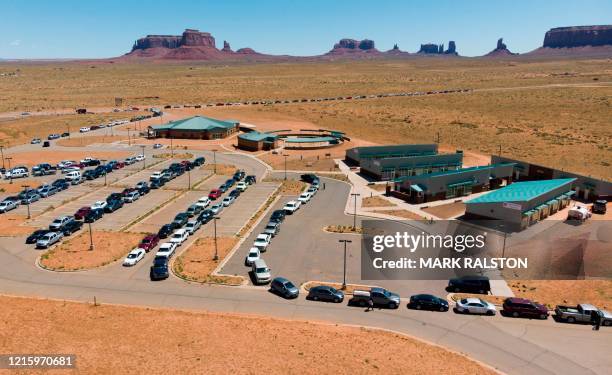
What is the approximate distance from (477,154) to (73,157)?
8158 cm

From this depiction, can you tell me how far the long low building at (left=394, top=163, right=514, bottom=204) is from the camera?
66.1 m

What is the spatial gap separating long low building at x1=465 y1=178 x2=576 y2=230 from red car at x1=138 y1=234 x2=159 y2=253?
122 ft

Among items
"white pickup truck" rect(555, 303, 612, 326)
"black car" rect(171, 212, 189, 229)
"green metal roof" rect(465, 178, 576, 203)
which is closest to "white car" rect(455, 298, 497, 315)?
"white pickup truck" rect(555, 303, 612, 326)

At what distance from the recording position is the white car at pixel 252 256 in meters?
45.1

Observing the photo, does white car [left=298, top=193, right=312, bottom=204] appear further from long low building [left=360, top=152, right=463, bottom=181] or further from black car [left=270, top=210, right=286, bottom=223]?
long low building [left=360, top=152, right=463, bottom=181]

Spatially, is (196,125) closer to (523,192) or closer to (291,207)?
(291,207)

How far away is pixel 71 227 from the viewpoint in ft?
177

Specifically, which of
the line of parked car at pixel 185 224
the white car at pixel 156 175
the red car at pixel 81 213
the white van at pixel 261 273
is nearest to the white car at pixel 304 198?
the line of parked car at pixel 185 224

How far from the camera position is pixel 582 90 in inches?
7554

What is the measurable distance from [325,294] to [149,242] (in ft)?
68.5

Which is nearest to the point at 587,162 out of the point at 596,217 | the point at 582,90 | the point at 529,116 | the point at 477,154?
the point at 477,154

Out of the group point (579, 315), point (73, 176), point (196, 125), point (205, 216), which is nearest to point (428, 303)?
point (579, 315)

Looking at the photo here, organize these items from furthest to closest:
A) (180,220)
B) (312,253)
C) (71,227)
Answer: (180,220)
(71,227)
(312,253)

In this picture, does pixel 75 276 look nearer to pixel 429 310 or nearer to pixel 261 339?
pixel 261 339
